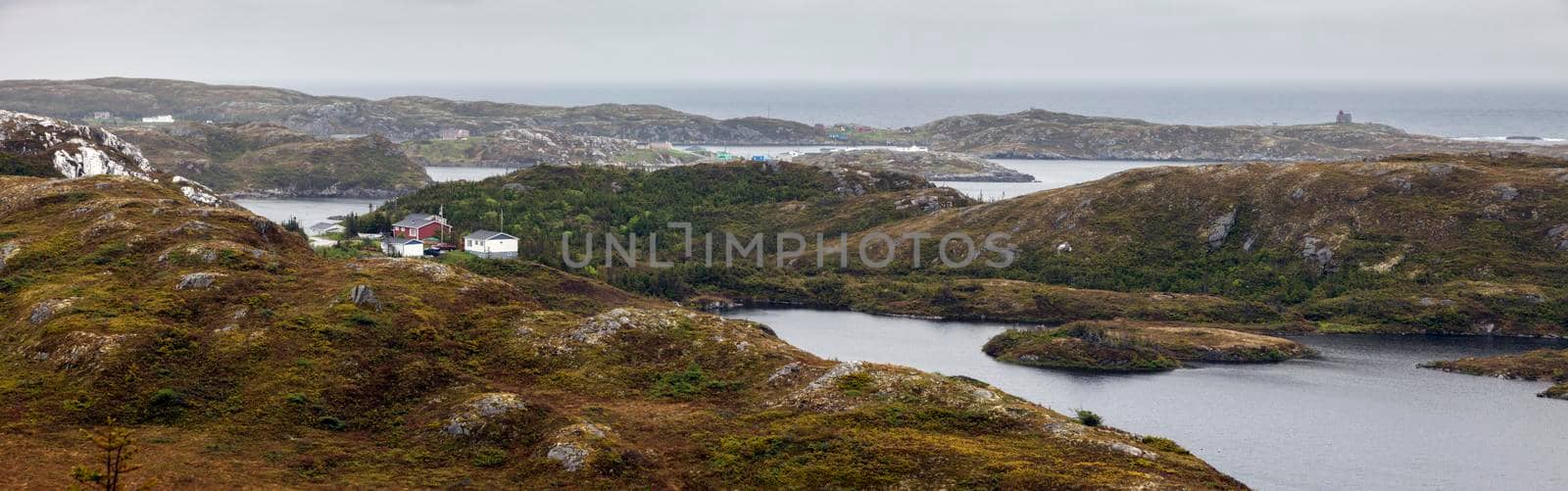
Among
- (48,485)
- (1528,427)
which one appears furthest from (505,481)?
(1528,427)

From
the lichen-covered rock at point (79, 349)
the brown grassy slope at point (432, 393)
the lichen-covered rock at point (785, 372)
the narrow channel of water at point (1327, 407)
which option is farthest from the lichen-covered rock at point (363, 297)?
the narrow channel of water at point (1327, 407)

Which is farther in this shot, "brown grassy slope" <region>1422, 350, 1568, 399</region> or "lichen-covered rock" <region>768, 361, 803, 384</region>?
"brown grassy slope" <region>1422, 350, 1568, 399</region>

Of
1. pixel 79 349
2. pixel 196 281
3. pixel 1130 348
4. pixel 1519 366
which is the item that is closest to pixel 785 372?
pixel 196 281

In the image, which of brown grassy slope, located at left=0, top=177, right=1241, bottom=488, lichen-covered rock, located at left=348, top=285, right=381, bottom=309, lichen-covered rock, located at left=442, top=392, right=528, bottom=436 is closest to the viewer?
A: brown grassy slope, located at left=0, top=177, right=1241, bottom=488

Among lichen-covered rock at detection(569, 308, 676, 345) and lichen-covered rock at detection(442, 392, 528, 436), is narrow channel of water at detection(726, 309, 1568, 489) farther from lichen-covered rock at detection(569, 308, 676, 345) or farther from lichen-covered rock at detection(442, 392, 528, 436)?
lichen-covered rock at detection(442, 392, 528, 436)

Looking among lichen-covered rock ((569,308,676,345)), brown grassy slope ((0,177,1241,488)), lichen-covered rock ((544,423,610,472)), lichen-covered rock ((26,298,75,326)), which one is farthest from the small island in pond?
lichen-covered rock ((26,298,75,326))

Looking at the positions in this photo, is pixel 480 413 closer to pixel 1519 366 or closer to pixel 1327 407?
pixel 1327 407

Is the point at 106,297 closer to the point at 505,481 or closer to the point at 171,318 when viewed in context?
the point at 171,318
